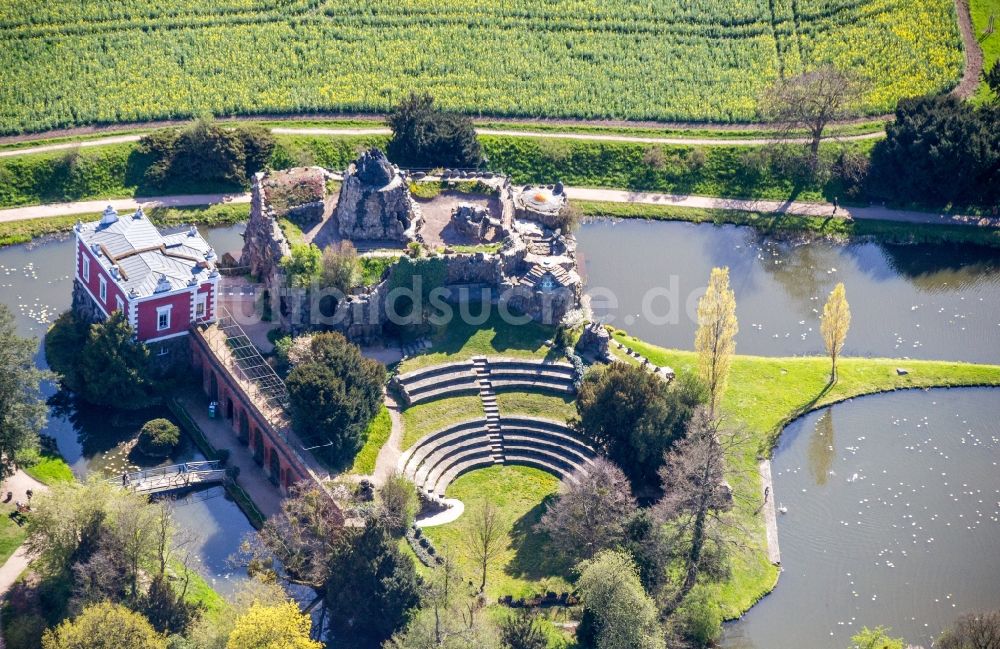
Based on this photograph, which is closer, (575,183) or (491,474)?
(491,474)

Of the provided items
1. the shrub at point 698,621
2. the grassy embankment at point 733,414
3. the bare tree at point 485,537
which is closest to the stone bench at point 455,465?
the grassy embankment at point 733,414

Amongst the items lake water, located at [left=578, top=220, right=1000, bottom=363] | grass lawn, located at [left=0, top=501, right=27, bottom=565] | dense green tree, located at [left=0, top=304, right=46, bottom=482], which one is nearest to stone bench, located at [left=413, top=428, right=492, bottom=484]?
lake water, located at [left=578, top=220, right=1000, bottom=363]

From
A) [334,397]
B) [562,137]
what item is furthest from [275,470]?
[562,137]

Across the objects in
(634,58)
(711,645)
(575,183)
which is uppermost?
(634,58)

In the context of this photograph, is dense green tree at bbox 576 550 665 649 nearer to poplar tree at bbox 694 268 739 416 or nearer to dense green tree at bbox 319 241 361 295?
poplar tree at bbox 694 268 739 416

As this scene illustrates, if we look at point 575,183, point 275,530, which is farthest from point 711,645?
point 575,183

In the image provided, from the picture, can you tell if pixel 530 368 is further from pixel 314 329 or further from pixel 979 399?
pixel 979 399

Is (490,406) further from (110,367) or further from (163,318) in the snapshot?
(110,367)
